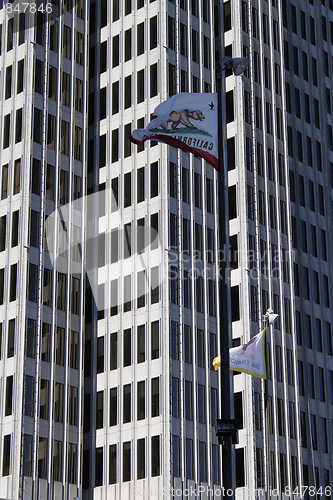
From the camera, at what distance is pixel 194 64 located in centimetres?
6200

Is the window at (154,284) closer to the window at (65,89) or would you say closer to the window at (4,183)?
the window at (4,183)

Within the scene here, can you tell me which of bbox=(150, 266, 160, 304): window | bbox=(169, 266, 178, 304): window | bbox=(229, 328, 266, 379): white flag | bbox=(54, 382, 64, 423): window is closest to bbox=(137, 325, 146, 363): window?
bbox=(150, 266, 160, 304): window

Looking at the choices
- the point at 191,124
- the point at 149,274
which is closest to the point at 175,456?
the point at 149,274

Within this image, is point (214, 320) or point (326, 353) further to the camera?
point (326, 353)

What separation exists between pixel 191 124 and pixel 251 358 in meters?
15.4

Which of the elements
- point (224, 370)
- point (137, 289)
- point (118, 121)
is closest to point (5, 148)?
point (118, 121)

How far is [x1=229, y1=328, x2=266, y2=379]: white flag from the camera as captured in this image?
3378cm

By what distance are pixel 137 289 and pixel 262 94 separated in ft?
63.2

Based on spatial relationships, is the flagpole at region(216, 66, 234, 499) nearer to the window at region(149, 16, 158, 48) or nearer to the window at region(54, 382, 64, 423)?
the window at region(54, 382, 64, 423)

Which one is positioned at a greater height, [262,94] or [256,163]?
[262,94]

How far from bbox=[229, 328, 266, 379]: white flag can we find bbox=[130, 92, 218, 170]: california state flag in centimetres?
1442

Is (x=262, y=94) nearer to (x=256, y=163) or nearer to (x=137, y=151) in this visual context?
(x=256, y=163)

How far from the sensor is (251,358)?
3425 cm

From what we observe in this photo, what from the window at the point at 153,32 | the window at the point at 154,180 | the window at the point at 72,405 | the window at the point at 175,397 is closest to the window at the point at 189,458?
the window at the point at 175,397
